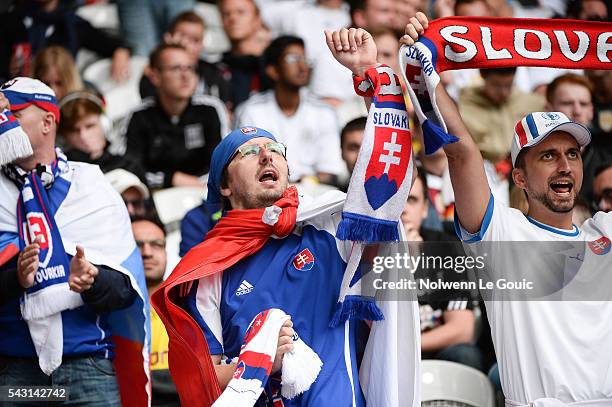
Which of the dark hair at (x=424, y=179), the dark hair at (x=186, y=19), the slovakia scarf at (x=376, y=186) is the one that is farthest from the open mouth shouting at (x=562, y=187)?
the dark hair at (x=186, y=19)

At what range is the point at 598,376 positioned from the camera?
4.11m

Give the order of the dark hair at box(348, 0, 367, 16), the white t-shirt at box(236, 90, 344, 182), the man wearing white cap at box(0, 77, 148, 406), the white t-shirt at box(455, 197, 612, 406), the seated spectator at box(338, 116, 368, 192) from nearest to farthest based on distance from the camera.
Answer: the white t-shirt at box(455, 197, 612, 406) → the man wearing white cap at box(0, 77, 148, 406) → the seated spectator at box(338, 116, 368, 192) → the white t-shirt at box(236, 90, 344, 182) → the dark hair at box(348, 0, 367, 16)

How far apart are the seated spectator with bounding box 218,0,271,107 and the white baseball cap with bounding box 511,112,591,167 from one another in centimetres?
478

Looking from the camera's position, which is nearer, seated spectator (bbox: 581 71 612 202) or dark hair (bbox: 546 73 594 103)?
seated spectator (bbox: 581 71 612 202)

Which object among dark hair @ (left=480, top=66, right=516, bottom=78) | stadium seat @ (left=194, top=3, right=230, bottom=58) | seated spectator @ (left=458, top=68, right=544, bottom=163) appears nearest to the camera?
seated spectator @ (left=458, top=68, right=544, bottom=163)

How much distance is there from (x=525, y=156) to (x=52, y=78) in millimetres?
4661

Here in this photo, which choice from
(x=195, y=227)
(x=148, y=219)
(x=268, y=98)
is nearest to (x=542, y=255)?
(x=195, y=227)

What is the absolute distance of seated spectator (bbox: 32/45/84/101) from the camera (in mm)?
8031

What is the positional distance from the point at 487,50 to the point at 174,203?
3391mm

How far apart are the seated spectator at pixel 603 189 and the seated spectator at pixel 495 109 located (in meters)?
1.24

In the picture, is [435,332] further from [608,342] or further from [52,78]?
[52,78]

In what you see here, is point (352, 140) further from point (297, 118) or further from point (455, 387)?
point (455, 387)

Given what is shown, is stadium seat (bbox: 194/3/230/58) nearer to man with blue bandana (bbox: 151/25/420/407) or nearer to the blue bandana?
the blue bandana

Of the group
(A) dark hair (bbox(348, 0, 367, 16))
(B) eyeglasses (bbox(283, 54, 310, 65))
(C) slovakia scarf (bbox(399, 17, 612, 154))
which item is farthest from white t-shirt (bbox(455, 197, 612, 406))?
(A) dark hair (bbox(348, 0, 367, 16))
